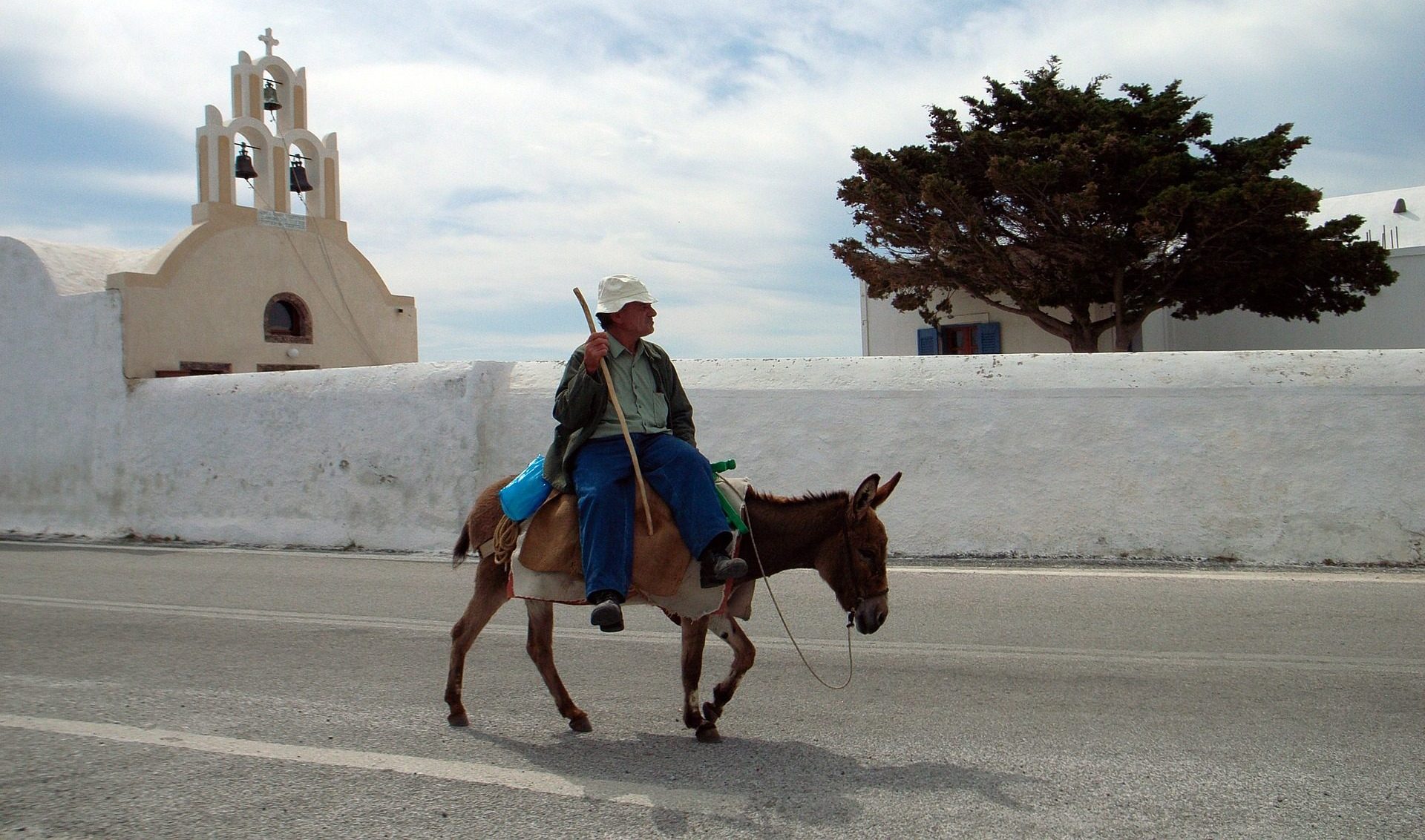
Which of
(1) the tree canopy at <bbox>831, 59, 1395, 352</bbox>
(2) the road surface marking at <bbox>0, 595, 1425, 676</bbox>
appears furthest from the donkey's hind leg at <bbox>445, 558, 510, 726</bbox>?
(1) the tree canopy at <bbox>831, 59, 1395, 352</bbox>

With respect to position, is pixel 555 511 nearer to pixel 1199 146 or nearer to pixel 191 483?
pixel 191 483

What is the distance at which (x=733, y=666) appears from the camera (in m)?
4.74

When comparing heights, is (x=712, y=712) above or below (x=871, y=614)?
below

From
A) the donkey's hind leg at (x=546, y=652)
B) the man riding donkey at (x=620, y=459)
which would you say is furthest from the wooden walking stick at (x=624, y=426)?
the donkey's hind leg at (x=546, y=652)

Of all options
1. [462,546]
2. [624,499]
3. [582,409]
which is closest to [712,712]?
[624,499]

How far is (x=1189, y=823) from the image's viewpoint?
3.70 meters

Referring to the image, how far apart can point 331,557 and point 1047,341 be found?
1536 centimetres

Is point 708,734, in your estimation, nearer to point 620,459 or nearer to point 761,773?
point 761,773

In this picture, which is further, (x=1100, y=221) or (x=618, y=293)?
(x=1100, y=221)

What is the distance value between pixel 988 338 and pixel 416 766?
19126 millimetres

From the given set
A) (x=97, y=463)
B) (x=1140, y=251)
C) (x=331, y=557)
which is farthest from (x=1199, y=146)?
(x=97, y=463)

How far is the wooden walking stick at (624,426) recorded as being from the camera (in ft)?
15.1

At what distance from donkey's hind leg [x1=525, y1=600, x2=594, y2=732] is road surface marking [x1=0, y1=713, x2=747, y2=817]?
0.54 meters

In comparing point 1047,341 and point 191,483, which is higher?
point 1047,341
